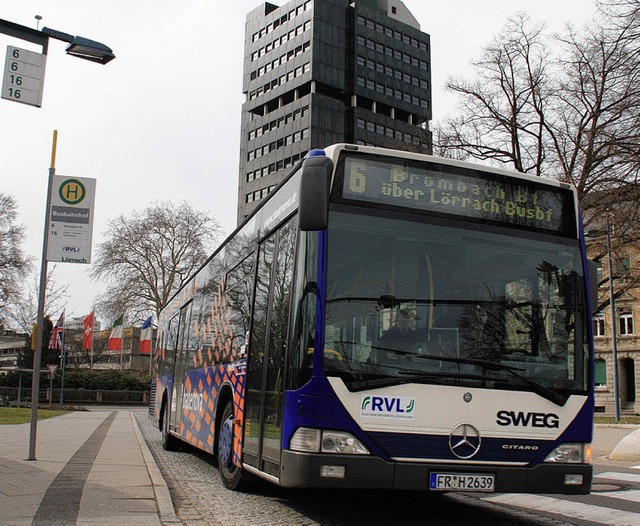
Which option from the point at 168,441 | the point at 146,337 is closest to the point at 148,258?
the point at 146,337

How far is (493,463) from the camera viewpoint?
623 cm

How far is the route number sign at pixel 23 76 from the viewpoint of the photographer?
32.5ft

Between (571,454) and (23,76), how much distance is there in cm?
798

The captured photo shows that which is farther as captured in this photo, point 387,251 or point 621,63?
point 621,63

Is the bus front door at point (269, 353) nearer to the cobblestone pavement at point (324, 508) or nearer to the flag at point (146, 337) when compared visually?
the cobblestone pavement at point (324, 508)

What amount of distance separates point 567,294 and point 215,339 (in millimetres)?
5072

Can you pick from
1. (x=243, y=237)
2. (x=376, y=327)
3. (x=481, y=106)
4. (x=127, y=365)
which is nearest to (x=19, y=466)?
(x=243, y=237)

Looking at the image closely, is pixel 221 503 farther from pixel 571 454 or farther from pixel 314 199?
pixel 314 199

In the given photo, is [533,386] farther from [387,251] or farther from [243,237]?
[243,237]

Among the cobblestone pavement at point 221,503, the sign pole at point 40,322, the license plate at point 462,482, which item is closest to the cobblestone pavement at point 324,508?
the cobblestone pavement at point 221,503

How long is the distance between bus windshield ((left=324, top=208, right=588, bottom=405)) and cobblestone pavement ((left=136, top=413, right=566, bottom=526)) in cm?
167

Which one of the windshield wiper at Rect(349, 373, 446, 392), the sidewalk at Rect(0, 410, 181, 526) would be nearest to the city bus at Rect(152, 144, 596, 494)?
the windshield wiper at Rect(349, 373, 446, 392)

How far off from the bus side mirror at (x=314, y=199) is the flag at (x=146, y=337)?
47261 millimetres

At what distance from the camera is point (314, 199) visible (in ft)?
19.7
